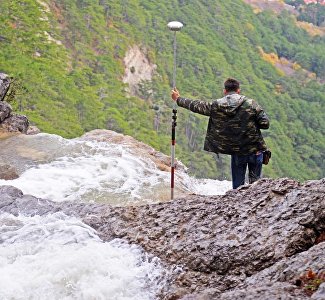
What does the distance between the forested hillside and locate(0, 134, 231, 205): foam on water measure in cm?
1556

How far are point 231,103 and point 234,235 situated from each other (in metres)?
2.02

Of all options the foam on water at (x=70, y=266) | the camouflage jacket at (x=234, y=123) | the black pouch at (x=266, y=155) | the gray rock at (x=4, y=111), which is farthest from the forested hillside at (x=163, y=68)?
the foam on water at (x=70, y=266)

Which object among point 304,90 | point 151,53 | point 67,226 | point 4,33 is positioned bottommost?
point 304,90

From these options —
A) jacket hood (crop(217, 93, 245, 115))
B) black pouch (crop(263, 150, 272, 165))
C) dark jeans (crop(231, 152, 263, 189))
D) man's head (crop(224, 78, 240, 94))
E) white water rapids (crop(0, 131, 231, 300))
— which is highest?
man's head (crop(224, 78, 240, 94))

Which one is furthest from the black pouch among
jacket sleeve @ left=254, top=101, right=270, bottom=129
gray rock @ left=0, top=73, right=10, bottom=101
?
gray rock @ left=0, top=73, right=10, bottom=101

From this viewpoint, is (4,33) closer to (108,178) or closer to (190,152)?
(190,152)

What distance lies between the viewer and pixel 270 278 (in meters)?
4.04

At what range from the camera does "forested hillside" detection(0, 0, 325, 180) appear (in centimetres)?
4228

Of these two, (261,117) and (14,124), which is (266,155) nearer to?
(261,117)

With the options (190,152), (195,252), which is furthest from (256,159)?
(190,152)

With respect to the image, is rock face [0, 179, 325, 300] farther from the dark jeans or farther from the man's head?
the man's head

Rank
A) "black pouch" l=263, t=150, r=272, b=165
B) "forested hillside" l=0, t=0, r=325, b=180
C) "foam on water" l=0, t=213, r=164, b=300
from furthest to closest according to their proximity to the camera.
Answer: "forested hillside" l=0, t=0, r=325, b=180, "black pouch" l=263, t=150, r=272, b=165, "foam on water" l=0, t=213, r=164, b=300

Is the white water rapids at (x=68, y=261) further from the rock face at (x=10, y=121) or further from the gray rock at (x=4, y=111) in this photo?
the gray rock at (x=4, y=111)

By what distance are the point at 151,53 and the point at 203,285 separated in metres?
72.2
